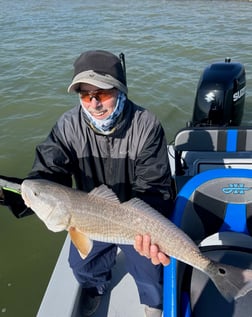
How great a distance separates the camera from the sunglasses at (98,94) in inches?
88.7

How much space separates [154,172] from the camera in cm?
248

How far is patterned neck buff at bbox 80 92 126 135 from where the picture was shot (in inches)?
93.3

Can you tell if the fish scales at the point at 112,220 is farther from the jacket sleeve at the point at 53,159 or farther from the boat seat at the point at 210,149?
the boat seat at the point at 210,149

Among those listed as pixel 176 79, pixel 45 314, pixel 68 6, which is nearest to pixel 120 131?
pixel 45 314

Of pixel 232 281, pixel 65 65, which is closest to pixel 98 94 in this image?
pixel 232 281

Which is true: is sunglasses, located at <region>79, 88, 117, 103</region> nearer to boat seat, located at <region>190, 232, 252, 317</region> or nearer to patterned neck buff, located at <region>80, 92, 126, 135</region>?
patterned neck buff, located at <region>80, 92, 126, 135</region>

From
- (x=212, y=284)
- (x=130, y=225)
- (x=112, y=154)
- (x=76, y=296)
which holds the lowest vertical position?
(x=76, y=296)

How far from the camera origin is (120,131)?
8.18 ft

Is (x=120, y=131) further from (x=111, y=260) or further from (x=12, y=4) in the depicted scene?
(x=12, y=4)

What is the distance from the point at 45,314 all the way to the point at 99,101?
143cm

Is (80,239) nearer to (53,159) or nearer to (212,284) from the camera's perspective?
(53,159)

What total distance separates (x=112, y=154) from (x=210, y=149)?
1.35m

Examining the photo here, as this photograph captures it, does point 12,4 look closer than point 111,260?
No

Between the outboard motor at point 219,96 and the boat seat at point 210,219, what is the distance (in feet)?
5.22
